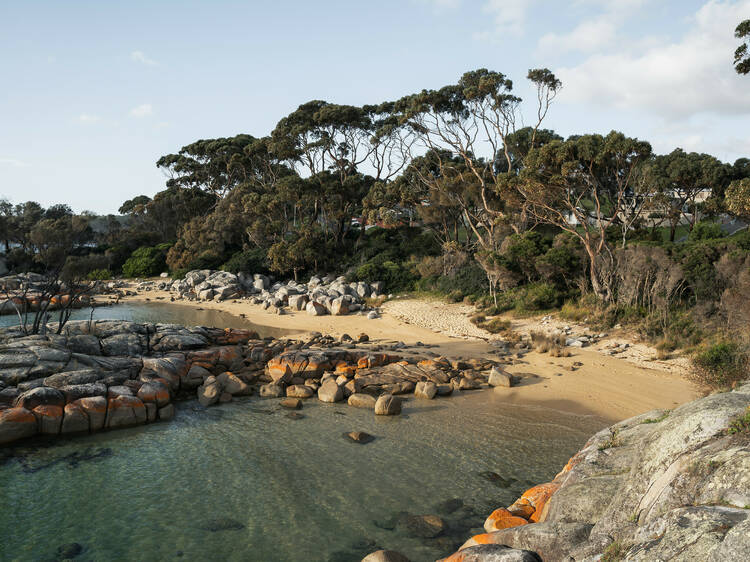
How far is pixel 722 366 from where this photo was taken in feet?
40.2

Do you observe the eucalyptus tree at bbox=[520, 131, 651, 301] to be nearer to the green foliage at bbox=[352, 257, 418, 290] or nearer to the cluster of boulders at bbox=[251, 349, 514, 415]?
the cluster of boulders at bbox=[251, 349, 514, 415]

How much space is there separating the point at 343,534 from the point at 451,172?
32.7m

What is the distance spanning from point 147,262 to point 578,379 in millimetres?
50231

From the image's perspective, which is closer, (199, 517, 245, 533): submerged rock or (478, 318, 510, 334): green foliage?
(199, 517, 245, 533): submerged rock

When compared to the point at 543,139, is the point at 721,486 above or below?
below

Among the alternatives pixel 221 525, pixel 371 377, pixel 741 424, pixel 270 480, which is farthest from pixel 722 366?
pixel 221 525

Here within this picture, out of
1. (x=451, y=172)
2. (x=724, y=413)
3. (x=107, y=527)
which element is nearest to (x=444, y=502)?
(x=724, y=413)

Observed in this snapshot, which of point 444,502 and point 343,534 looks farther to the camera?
point 444,502

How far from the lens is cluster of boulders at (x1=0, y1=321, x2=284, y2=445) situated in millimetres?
12078

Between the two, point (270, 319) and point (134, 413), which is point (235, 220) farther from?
point (134, 413)

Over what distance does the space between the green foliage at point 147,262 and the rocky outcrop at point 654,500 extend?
5383cm

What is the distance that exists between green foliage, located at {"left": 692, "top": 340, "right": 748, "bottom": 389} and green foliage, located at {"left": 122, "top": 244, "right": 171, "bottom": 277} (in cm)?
5309

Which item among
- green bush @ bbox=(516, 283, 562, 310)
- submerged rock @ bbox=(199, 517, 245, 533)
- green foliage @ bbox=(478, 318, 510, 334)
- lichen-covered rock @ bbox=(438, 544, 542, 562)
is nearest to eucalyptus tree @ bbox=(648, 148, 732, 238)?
green bush @ bbox=(516, 283, 562, 310)

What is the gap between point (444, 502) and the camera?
9.00 m
